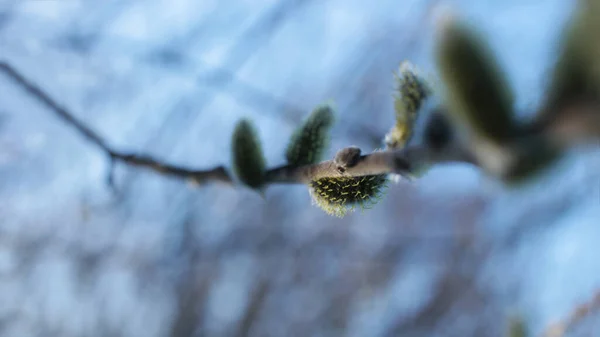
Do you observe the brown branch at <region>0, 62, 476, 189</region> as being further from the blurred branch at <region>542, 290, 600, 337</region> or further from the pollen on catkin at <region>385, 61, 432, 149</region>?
the blurred branch at <region>542, 290, 600, 337</region>

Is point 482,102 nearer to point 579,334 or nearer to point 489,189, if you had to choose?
point 489,189

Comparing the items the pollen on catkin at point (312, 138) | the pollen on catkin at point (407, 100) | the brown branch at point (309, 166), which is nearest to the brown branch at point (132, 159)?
the brown branch at point (309, 166)

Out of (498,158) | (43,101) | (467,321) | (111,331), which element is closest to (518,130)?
(498,158)

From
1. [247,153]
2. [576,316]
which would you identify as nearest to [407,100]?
[247,153]

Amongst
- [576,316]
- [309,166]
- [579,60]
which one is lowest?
[579,60]

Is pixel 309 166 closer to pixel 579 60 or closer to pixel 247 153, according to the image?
pixel 247 153

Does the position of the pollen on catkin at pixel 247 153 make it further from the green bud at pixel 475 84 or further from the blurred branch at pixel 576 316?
the blurred branch at pixel 576 316
